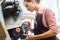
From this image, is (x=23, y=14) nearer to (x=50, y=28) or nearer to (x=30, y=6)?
(x=30, y=6)

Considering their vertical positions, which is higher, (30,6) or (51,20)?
(30,6)

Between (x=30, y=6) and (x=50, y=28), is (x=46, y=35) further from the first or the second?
(x=30, y=6)

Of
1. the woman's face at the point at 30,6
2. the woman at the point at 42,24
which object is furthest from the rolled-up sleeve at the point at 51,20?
the woman's face at the point at 30,6

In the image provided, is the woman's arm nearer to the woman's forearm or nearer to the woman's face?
the woman's forearm

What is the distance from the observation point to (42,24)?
1.38 meters

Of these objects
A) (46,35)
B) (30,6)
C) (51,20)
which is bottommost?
(46,35)

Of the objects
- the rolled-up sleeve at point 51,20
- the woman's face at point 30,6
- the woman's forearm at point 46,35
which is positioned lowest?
the woman's forearm at point 46,35

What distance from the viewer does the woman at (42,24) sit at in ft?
4.52

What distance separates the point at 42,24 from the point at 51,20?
3.1 inches

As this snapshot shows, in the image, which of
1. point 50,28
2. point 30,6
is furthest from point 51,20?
point 30,6

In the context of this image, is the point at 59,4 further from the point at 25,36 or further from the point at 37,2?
the point at 25,36

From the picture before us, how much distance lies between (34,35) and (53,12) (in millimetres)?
245

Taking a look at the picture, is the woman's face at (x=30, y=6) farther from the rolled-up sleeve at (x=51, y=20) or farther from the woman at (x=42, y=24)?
the rolled-up sleeve at (x=51, y=20)

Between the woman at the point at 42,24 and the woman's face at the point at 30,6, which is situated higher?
the woman's face at the point at 30,6
